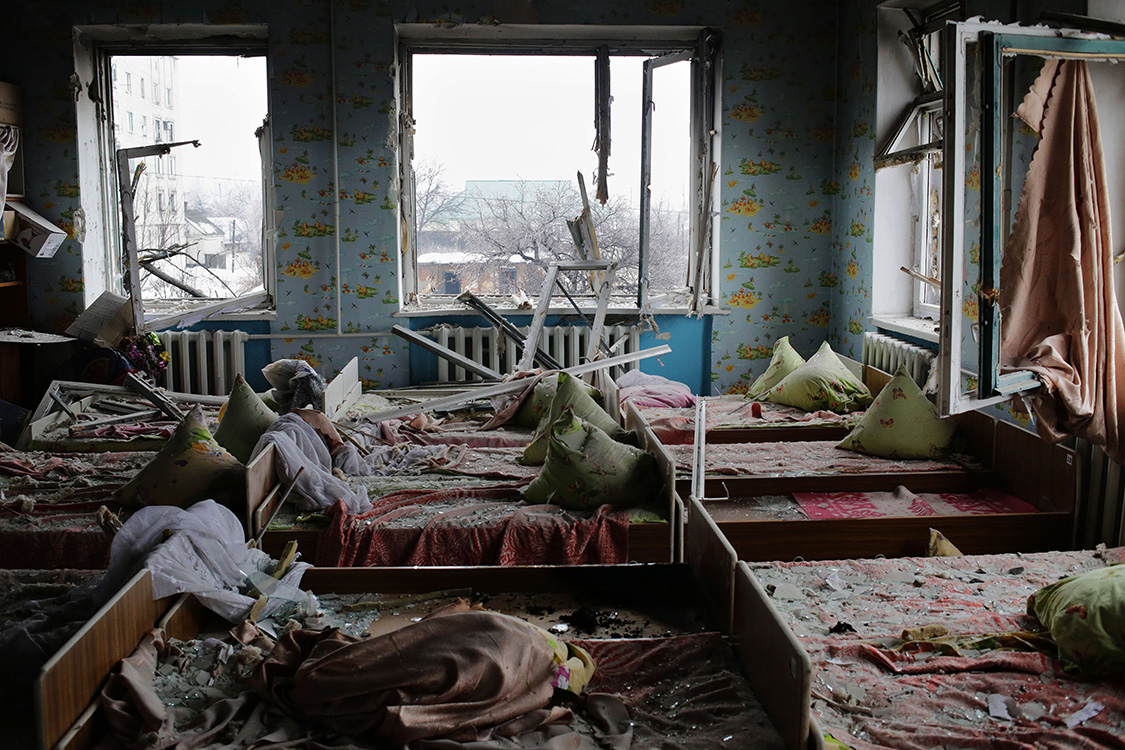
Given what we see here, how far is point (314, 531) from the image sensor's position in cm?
328

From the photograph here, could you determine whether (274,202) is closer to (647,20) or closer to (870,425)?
(647,20)

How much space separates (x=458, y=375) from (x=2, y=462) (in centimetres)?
264

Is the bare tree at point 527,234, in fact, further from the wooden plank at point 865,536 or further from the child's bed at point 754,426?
the wooden plank at point 865,536

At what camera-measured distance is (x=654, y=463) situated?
11.6 feet

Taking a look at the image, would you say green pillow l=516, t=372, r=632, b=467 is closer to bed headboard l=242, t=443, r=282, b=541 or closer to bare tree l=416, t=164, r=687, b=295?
bed headboard l=242, t=443, r=282, b=541

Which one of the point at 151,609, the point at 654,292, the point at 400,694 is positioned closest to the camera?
the point at 400,694

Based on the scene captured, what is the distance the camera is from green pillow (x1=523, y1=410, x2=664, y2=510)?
342 centimetres

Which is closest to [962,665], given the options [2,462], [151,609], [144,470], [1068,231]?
[1068,231]

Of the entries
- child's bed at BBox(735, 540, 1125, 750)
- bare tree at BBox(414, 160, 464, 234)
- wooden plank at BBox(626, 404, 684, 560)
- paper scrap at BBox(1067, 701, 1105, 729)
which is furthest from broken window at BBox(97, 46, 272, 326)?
paper scrap at BBox(1067, 701, 1105, 729)

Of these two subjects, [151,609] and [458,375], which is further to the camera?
[458,375]

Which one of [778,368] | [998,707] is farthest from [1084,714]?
[778,368]

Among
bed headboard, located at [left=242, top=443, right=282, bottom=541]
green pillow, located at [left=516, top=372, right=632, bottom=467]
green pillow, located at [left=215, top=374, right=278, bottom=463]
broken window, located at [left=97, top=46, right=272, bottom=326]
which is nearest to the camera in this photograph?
bed headboard, located at [left=242, top=443, right=282, bottom=541]

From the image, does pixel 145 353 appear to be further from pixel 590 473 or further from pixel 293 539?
pixel 590 473

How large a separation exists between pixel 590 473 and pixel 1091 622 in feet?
5.36
